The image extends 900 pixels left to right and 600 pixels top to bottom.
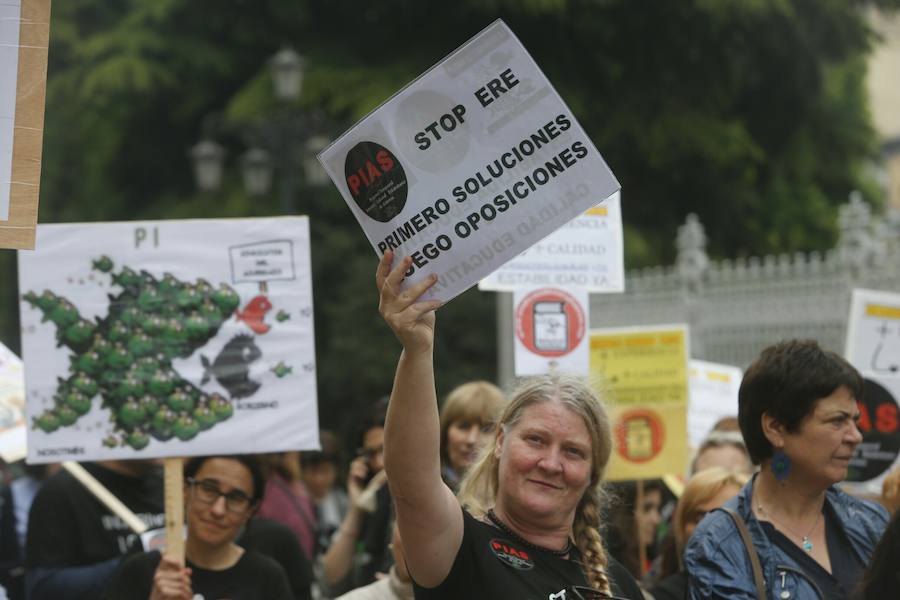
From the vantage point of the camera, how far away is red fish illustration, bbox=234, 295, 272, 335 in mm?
5426

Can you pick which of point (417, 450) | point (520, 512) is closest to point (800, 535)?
point (520, 512)

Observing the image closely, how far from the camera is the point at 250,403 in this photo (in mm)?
5418

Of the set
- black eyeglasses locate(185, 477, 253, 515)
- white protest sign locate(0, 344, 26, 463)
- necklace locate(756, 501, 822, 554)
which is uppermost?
white protest sign locate(0, 344, 26, 463)

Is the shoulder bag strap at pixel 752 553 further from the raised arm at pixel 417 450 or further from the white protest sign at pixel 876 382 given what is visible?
the white protest sign at pixel 876 382

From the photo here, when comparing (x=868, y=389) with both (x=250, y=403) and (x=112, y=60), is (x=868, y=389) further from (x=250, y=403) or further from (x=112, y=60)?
(x=112, y=60)

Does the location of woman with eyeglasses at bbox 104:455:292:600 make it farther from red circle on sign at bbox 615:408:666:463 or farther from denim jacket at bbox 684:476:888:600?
red circle on sign at bbox 615:408:666:463

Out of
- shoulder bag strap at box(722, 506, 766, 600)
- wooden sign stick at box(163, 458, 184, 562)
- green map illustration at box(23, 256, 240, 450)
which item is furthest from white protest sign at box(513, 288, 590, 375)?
shoulder bag strap at box(722, 506, 766, 600)

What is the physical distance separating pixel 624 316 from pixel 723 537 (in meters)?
15.6

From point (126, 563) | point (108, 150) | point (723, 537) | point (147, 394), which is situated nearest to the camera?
point (723, 537)

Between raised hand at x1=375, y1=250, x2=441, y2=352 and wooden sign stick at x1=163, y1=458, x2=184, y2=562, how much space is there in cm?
195

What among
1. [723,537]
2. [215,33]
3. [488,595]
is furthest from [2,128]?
[215,33]

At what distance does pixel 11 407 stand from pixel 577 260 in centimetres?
265

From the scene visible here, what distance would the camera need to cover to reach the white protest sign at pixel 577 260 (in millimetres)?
6266

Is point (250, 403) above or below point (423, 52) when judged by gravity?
below
